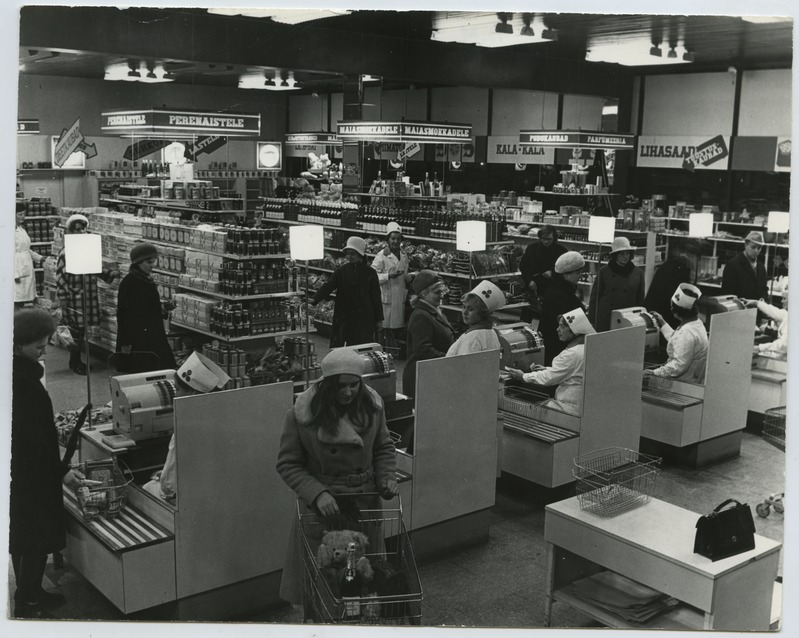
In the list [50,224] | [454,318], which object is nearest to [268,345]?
[454,318]

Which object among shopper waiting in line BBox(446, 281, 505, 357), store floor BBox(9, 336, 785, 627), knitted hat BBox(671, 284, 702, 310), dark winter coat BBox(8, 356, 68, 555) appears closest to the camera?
dark winter coat BBox(8, 356, 68, 555)

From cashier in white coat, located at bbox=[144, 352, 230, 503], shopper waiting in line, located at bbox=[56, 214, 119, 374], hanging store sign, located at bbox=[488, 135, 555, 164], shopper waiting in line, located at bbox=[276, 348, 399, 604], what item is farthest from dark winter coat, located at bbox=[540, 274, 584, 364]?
hanging store sign, located at bbox=[488, 135, 555, 164]

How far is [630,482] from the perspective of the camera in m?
4.98

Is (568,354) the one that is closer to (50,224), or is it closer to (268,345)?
(268,345)

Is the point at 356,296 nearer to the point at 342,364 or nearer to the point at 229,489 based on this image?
the point at 229,489

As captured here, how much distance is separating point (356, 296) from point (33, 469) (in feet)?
17.3

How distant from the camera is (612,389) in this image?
6621mm

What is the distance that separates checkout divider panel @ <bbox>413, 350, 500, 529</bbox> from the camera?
5469mm

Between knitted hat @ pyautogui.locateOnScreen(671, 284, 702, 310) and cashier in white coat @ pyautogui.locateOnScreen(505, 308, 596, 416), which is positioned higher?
knitted hat @ pyautogui.locateOnScreen(671, 284, 702, 310)

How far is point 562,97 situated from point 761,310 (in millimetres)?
8718

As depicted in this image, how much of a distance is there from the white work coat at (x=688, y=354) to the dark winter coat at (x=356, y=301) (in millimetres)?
3335

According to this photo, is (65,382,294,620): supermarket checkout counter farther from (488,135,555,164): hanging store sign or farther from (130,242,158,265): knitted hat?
(488,135,555,164): hanging store sign

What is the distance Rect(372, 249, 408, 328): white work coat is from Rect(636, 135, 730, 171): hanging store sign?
21.7 ft

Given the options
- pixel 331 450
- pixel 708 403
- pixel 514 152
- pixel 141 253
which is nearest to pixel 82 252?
pixel 141 253
